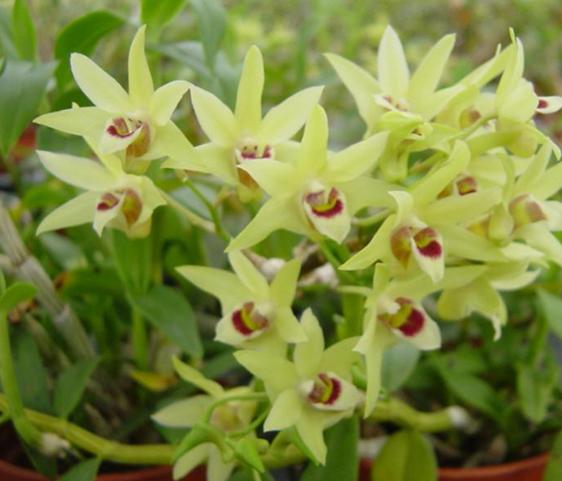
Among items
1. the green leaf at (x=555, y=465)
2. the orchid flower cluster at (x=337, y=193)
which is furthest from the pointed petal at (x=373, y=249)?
the green leaf at (x=555, y=465)

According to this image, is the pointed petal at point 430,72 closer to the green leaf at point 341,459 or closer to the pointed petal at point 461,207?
the pointed petal at point 461,207

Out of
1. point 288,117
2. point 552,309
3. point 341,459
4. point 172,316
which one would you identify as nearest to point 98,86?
point 288,117

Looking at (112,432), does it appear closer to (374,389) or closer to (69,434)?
(69,434)

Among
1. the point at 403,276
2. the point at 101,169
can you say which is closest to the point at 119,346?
the point at 101,169

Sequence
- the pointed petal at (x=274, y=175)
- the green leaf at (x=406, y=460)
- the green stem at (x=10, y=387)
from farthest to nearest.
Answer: the green leaf at (x=406, y=460) < the green stem at (x=10, y=387) < the pointed petal at (x=274, y=175)

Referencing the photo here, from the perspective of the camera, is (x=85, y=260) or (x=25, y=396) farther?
(x=85, y=260)

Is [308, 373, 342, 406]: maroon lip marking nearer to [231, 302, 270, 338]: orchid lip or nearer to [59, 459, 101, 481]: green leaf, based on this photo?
[231, 302, 270, 338]: orchid lip
